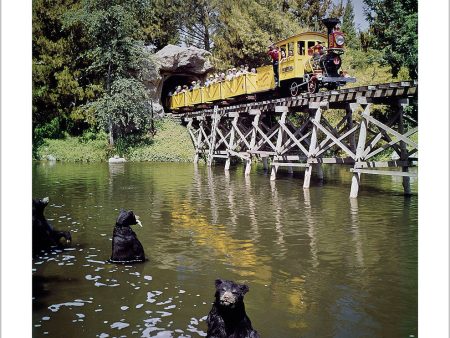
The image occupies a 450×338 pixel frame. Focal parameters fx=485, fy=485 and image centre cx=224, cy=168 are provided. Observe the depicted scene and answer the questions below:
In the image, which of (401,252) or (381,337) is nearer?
(381,337)

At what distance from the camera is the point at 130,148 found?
17391mm

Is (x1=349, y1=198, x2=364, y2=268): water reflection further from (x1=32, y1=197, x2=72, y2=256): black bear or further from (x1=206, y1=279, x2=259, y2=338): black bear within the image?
(x1=32, y1=197, x2=72, y2=256): black bear

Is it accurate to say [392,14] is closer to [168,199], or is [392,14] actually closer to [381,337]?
[381,337]

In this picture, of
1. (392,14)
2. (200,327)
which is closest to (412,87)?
(392,14)

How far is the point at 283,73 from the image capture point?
1780 cm

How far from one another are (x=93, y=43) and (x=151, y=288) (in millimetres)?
7571

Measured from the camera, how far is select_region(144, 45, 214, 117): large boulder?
25.2 m

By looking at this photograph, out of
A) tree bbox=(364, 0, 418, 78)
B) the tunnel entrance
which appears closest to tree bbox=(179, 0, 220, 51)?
the tunnel entrance

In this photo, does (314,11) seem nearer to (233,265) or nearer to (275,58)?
(275,58)

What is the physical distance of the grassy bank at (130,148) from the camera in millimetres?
11266

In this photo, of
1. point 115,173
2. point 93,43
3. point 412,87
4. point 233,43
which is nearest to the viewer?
point 412,87

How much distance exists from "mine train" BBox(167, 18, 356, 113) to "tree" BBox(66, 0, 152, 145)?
14.1 feet

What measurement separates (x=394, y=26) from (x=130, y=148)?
12192 mm
